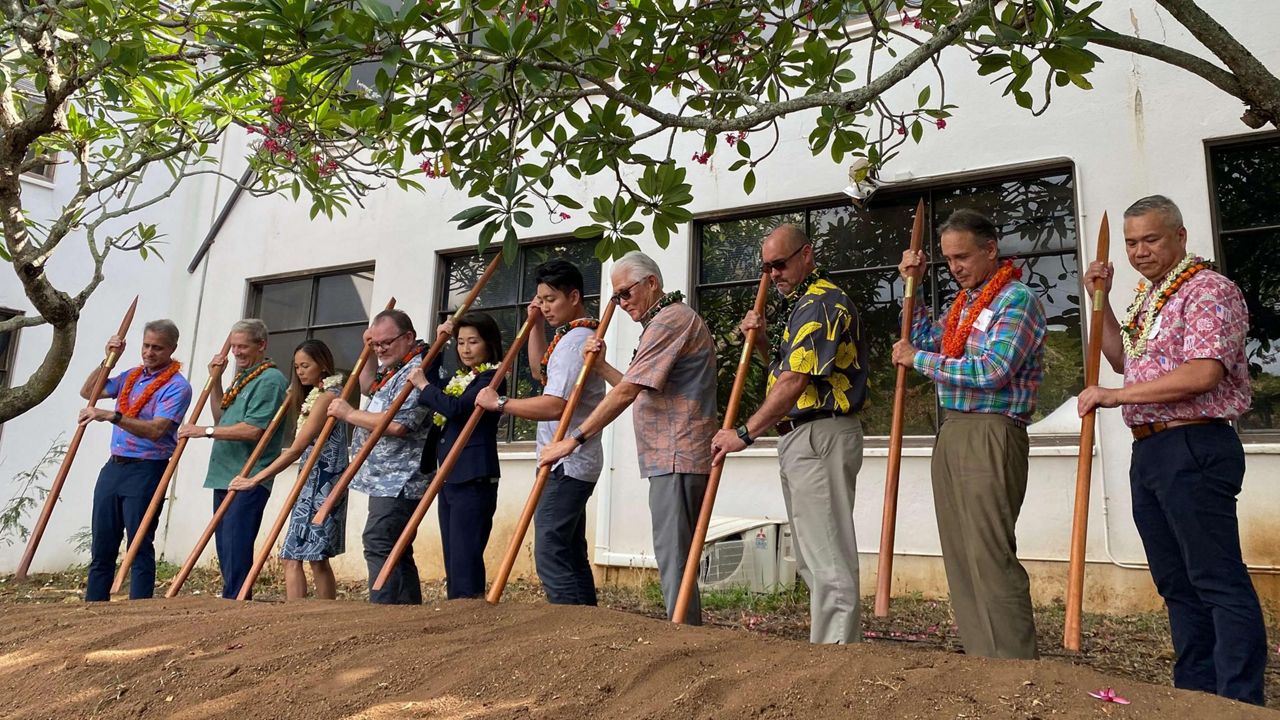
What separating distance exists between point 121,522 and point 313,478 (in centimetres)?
139

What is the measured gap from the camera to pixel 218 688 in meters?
2.64

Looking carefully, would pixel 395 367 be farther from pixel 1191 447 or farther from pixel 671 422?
pixel 1191 447


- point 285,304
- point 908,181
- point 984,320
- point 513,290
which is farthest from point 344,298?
point 984,320

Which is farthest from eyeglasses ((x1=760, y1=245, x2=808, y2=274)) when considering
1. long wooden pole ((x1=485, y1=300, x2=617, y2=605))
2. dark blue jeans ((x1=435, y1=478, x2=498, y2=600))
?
dark blue jeans ((x1=435, y1=478, x2=498, y2=600))

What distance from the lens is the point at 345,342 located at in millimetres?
8711

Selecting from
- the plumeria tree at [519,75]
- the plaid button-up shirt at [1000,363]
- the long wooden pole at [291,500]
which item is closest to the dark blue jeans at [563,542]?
the plumeria tree at [519,75]

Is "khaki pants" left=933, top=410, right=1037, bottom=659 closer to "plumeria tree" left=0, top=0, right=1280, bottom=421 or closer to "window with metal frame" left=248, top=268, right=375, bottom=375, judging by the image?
"plumeria tree" left=0, top=0, right=1280, bottom=421

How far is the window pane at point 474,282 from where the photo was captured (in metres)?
7.96

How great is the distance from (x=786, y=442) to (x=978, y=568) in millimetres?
850

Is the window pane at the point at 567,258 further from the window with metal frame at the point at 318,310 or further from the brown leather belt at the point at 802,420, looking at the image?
the brown leather belt at the point at 802,420

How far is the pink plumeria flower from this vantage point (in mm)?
2107

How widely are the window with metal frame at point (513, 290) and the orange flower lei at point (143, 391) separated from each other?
8.37 feet

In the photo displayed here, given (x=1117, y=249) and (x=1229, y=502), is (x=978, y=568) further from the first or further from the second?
(x=1117, y=249)

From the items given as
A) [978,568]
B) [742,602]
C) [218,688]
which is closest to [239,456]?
[218,688]
